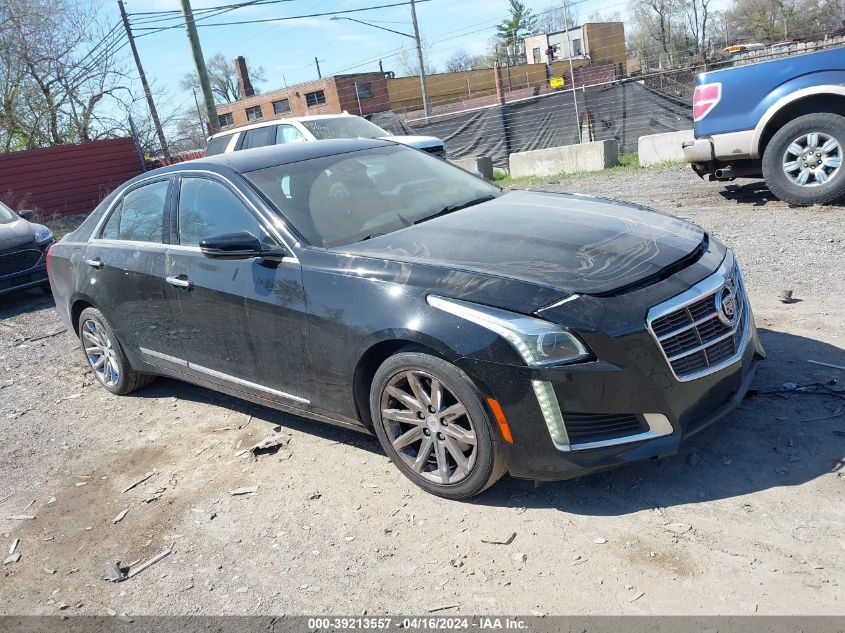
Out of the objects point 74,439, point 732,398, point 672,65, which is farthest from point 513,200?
point 672,65

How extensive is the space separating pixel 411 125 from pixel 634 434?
57.4 feet

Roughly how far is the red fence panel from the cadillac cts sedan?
1761cm

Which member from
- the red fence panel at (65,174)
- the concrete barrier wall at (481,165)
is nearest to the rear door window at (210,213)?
the concrete barrier wall at (481,165)

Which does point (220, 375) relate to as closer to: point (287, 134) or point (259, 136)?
point (287, 134)

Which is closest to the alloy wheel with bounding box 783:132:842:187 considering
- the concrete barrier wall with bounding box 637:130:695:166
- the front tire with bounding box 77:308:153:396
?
the concrete barrier wall with bounding box 637:130:695:166

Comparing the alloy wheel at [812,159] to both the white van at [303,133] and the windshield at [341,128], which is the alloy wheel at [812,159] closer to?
the white van at [303,133]

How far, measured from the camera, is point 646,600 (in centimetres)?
261

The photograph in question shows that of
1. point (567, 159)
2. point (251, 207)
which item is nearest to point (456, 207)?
point (251, 207)

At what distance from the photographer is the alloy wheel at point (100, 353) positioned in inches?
217

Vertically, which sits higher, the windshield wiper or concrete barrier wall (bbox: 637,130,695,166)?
the windshield wiper

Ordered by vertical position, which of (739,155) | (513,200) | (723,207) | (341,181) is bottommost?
(723,207)

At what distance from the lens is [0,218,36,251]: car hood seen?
9562 millimetres

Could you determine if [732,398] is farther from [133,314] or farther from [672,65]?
[672,65]

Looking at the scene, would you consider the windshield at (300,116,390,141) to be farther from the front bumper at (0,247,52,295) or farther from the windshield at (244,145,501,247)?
the windshield at (244,145,501,247)
